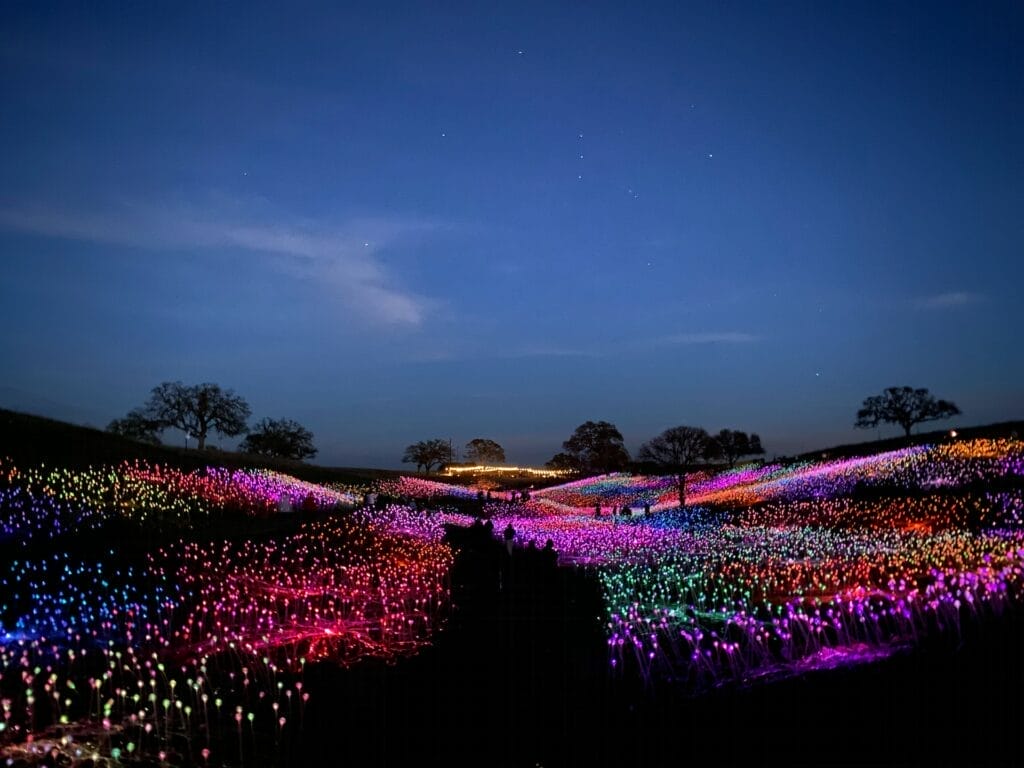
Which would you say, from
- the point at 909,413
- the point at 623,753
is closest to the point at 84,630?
the point at 623,753

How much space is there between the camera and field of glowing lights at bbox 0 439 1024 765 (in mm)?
6359

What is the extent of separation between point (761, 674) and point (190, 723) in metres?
5.05

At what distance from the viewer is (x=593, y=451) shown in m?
63.3

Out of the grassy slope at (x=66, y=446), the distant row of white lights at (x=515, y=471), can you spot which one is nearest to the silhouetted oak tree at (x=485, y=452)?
the distant row of white lights at (x=515, y=471)

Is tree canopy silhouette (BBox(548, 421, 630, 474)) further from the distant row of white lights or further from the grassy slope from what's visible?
the grassy slope

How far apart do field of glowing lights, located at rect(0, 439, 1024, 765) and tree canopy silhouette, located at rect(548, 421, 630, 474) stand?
3894 centimetres

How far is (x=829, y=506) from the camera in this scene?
65.4 feet

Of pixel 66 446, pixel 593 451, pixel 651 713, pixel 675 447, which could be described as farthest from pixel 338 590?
pixel 593 451

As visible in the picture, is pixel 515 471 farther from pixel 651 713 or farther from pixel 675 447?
pixel 651 713

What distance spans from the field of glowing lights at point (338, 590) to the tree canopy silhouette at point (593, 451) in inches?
1533

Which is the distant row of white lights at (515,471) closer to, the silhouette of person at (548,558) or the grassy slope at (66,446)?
the grassy slope at (66,446)

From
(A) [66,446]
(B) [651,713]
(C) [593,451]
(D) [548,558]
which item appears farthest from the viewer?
(C) [593,451]

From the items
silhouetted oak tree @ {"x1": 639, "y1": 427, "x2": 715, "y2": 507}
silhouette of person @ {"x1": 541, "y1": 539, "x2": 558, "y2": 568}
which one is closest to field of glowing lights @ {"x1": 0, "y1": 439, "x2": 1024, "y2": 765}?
silhouette of person @ {"x1": 541, "y1": 539, "x2": 558, "y2": 568}

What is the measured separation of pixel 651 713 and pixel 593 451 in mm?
57913
